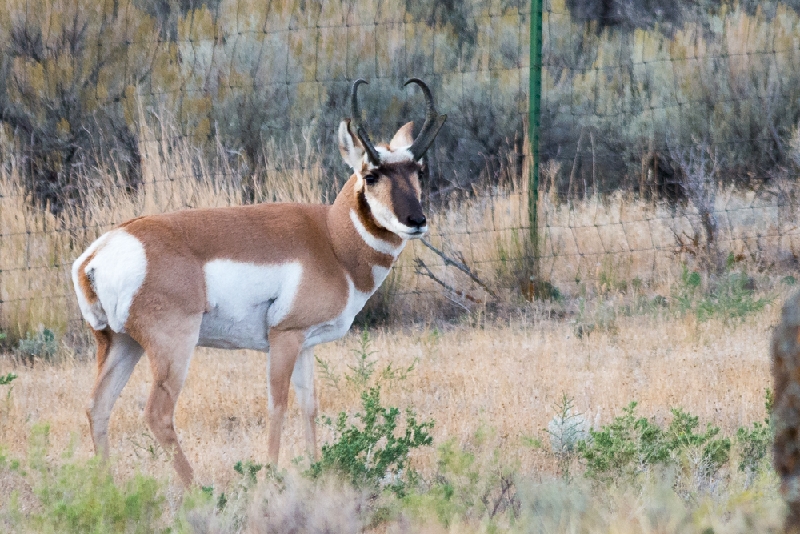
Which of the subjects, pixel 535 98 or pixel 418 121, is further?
pixel 418 121

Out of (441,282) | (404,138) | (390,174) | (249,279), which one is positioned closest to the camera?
(249,279)

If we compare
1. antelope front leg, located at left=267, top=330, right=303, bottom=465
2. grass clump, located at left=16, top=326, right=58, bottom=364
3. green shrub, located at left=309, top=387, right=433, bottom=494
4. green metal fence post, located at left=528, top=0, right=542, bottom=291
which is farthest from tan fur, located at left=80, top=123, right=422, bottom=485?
green metal fence post, located at left=528, top=0, right=542, bottom=291

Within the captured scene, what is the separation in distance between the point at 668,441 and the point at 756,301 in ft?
11.4

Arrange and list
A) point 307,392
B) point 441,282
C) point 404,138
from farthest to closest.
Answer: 1. point 441,282
2. point 404,138
3. point 307,392

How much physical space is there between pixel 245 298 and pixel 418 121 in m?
6.70

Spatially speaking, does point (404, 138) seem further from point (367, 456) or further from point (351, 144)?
point (367, 456)

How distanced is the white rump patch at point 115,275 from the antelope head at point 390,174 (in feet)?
3.76

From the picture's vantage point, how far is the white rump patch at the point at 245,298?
16.3 feet

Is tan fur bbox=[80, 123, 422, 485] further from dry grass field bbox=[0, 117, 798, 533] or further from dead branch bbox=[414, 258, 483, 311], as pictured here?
dead branch bbox=[414, 258, 483, 311]

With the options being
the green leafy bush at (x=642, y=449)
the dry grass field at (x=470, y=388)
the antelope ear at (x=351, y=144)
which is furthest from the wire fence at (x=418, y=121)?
the green leafy bush at (x=642, y=449)

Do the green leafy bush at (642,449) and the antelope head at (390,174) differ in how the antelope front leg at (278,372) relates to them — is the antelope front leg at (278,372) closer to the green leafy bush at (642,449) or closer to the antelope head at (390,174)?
the antelope head at (390,174)

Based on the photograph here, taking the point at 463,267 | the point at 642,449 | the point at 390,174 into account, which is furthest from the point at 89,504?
the point at 463,267

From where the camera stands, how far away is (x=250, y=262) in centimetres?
502

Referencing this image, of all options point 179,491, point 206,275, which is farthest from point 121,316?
point 179,491
